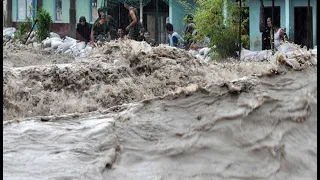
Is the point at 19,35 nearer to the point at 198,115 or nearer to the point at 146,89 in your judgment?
the point at 146,89

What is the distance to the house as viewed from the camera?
788 inches

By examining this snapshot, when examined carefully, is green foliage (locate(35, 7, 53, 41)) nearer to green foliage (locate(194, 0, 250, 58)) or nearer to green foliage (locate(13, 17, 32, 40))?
green foliage (locate(13, 17, 32, 40))

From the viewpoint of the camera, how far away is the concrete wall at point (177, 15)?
1994 centimetres

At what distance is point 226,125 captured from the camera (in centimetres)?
324

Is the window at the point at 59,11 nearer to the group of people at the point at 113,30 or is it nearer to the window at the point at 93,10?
the window at the point at 93,10

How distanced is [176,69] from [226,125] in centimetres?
530

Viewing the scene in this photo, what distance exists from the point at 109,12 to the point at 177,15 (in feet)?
6.00

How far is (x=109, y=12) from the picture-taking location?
20.3m

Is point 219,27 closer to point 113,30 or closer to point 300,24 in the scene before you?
point 300,24

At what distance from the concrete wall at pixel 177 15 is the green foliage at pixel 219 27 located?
16.2 feet

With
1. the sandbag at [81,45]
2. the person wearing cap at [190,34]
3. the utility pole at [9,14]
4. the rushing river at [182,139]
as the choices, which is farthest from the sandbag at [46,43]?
the rushing river at [182,139]

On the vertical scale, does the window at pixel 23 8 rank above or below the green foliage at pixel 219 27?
above

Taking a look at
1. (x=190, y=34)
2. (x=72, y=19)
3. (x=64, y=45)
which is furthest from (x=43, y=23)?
(x=190, y=34)

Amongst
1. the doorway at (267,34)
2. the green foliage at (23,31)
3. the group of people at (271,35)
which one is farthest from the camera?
the green foliage at (23,31)
